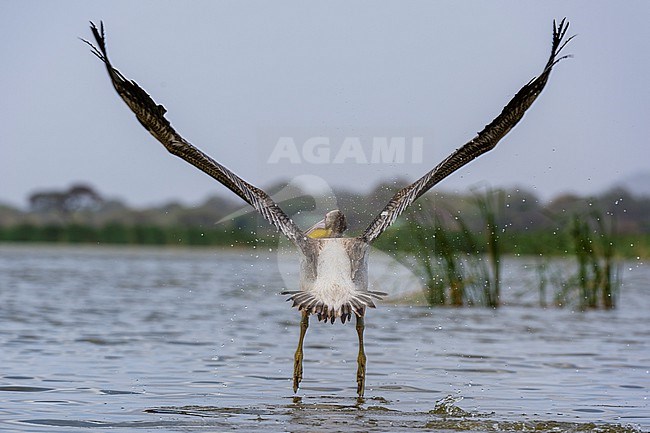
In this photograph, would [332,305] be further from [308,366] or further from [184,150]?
[308,366]

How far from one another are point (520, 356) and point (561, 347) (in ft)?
4.35

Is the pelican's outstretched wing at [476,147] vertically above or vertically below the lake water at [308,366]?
above

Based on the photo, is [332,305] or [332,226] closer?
[332,305]

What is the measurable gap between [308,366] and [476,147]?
158 inches

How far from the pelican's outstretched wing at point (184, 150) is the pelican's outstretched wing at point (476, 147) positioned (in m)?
0.77

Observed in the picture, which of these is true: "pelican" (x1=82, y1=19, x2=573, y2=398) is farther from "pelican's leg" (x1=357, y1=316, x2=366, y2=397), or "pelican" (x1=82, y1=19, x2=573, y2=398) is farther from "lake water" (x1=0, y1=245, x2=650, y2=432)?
"lake water" (x1=0, y1=245, x2=650, y2=432)

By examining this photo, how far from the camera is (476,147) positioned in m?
11.9

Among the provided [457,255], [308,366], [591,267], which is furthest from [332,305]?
[591,267]

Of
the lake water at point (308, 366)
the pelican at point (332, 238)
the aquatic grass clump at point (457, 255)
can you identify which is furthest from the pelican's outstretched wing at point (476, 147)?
the aquatic grass clump at point (457, 255)

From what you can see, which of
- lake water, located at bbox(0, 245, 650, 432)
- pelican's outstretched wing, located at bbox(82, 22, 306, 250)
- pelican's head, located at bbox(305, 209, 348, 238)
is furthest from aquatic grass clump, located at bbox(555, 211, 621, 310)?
pelican's outstretched wing, located at bbox(82, 22, 306, 250)

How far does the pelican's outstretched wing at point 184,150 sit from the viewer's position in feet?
36.9

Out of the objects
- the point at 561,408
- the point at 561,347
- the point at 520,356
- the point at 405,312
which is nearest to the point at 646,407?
the point at 561,408

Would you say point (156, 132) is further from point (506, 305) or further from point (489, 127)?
point (506, 305)

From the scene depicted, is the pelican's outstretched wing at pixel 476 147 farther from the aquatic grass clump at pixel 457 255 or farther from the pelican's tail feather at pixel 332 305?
the aquatic grass clump at pixel 457 255
